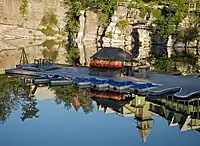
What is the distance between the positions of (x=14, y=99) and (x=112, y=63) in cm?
463

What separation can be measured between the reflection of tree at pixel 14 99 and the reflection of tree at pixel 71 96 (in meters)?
1.09

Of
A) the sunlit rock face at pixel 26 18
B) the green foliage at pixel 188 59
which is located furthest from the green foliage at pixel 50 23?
the green foliage at pixel 188 59

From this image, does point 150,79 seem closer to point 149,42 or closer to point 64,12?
point 149,42

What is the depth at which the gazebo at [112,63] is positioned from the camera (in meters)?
20.4

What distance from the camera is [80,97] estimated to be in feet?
59.7

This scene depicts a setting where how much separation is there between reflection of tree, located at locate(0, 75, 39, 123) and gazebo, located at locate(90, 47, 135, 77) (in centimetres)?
313

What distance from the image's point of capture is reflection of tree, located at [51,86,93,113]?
1697 cm

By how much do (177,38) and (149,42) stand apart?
287cm

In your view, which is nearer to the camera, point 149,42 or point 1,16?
point 149,42

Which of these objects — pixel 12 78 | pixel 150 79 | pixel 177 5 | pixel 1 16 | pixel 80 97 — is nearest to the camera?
pixel 80 97

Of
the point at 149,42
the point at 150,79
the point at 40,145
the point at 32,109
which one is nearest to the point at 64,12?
the point at 149,42

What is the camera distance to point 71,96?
18.4 m

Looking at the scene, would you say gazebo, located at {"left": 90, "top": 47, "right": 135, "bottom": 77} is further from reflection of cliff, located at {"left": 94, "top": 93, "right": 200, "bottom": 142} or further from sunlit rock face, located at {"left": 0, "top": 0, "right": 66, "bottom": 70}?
sunlit rock face, located at {"left": 0, "top": 0, "right": 66, "bottom": 70}

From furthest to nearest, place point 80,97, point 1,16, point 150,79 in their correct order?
point 1,16 → point 150,79 → point 80,97
